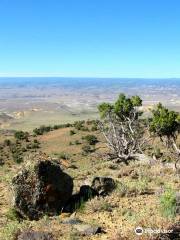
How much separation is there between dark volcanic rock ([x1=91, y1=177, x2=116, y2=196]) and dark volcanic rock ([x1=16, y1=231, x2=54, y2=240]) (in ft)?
12.3

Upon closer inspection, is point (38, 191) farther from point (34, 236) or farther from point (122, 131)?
point (122, 131)

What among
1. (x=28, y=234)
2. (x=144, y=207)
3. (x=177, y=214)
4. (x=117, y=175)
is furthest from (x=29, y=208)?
(x=117, y=175)

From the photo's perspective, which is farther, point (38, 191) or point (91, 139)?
point (91, 139)

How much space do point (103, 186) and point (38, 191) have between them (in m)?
2.39

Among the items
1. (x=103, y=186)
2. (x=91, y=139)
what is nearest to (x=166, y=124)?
(x=91, y=139)

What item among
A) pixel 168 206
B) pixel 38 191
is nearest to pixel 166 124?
pixel 38 191

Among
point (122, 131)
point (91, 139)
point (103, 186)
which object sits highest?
point (103, 186)

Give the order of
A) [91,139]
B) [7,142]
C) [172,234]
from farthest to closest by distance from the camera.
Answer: [7,142]
[91,139]
[172,234]

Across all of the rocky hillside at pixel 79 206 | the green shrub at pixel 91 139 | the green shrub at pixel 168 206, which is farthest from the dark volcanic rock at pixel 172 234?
the green shrub at pixel 91 139

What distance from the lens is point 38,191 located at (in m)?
11.5

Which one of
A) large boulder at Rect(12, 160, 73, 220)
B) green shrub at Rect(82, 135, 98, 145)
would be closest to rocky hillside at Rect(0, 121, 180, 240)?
large boulder at Rect(12, 160, 73, 220)

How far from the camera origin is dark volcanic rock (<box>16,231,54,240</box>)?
912 cm

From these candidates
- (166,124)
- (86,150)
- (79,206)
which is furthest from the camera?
(86,150)

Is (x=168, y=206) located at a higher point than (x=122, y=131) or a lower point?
higher
